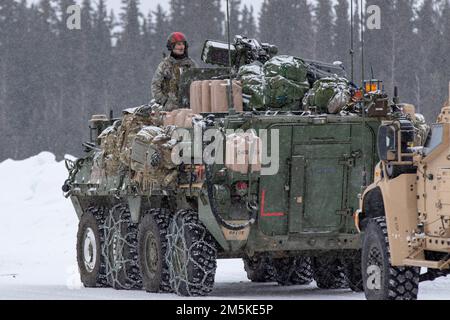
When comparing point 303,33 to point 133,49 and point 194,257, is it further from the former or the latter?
point 194,257

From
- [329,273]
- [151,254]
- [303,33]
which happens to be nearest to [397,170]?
[151,254]

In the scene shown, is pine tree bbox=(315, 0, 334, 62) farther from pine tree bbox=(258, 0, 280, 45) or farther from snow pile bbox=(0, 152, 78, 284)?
snow pile bbox=(0, 152, 78, 284)

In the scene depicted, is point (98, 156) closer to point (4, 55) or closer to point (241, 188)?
point (241, 188)

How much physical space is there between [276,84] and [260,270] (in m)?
4.20

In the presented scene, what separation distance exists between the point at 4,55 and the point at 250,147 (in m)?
52.1

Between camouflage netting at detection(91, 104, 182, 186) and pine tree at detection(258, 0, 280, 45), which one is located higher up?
pine tree at detection(258, 0, 280, 45)

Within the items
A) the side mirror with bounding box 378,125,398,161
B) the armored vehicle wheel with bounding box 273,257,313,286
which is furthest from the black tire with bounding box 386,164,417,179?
the armored vehicle wheel with bounding box 273,257,313,286

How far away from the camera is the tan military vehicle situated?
15273 millimetres

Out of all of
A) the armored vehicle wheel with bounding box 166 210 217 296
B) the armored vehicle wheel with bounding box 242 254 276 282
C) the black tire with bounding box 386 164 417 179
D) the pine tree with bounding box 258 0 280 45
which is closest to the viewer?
the black tire with bounding box 386 164 417 179

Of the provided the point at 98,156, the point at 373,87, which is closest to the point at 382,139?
the point at 373,87

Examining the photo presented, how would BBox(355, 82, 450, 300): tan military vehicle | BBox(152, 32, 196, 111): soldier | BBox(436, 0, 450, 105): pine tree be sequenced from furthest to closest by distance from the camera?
1. BBox(436, 0, 450, 105): pine tree
2. BBox(152, 32, 196, 111): soldier
3. BBox(355, 82, 450, 300): tan military vehicle

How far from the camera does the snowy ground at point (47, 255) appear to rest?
19828 mm

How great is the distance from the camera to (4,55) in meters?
69.2
